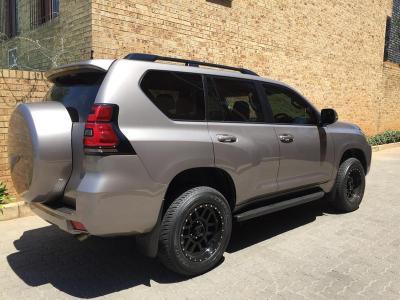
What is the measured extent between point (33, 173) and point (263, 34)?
8225 mm

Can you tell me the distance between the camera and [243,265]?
3.95m

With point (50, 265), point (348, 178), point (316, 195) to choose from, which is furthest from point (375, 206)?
point (50, 265)

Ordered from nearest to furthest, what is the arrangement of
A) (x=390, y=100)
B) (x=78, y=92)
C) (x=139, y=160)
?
(x=139, y=160) → (x=78, y=92) → (x=390, y=100)

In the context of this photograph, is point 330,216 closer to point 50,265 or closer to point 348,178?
point 348,178

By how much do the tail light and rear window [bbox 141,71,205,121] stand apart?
16.9 inches

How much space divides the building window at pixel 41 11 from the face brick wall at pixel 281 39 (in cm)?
285

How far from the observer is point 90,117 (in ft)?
10.2

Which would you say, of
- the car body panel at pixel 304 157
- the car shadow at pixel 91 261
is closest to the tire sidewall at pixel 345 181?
the car body panel at pixel 304 157

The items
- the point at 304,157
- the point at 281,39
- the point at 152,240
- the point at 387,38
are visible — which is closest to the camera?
the point at 152,240

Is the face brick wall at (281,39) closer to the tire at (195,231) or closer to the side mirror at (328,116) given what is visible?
the side mirror at (328,116)

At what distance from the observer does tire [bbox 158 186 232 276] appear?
3438mm

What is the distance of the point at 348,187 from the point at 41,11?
790cm

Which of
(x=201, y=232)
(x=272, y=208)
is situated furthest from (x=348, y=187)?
(x=201, y=232)

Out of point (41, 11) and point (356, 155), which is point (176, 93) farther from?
point (41, 11)
